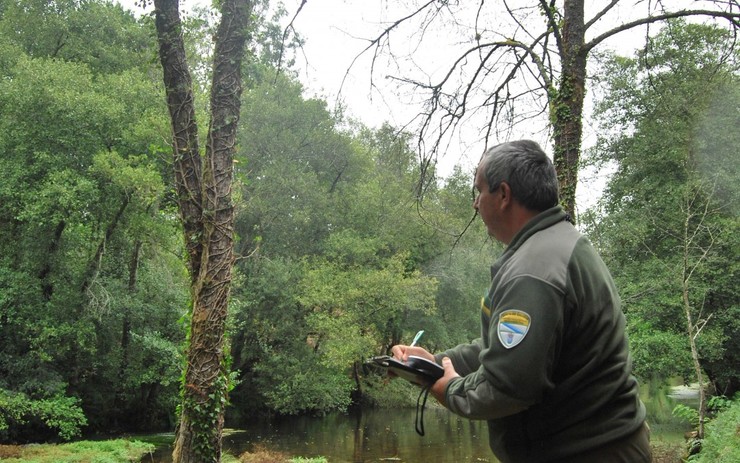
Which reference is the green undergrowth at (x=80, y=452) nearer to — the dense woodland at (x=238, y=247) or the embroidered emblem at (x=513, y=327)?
the dense woodland at (x=238, y=247)

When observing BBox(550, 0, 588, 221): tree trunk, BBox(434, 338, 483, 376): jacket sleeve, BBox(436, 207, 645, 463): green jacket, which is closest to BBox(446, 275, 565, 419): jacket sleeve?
BBox(436, 207, 645, 463): green jacket

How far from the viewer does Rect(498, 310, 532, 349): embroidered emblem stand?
1520mm

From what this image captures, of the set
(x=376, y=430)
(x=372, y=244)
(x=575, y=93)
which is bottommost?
(x=376, y=430)

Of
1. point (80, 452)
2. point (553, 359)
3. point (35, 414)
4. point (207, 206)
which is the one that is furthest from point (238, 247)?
point (553, 359)

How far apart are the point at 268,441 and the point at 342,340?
16.1 feet

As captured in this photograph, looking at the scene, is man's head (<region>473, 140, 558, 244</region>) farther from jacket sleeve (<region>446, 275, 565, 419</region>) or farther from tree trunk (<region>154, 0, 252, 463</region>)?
tree trunk (<region>154, 0, 252, 463</region>)

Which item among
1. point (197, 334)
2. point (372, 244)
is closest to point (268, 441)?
point (372, 244)

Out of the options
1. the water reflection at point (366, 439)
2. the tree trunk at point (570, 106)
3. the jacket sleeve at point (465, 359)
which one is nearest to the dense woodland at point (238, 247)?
the water reflection at point (366, 439)

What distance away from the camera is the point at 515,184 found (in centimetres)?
183

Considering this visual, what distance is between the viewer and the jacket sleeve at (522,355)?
4.96ft

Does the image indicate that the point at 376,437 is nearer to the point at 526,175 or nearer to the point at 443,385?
the point at 443,385

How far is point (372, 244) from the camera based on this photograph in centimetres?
2603

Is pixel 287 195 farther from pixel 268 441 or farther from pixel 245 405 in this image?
pixel 268 441

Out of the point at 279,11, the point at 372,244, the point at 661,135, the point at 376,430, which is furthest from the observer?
the point at 279,11
